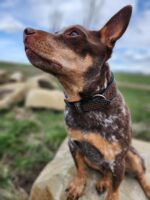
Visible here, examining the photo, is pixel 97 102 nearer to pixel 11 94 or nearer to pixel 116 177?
pixel 116 177

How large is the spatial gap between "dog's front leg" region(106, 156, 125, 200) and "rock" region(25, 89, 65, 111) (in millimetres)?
4581

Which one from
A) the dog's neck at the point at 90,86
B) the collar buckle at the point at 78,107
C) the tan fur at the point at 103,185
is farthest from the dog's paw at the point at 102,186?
the dog's neck at the point at 90,86

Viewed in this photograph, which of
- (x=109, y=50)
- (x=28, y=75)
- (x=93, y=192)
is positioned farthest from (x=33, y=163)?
(x=28, y=75)

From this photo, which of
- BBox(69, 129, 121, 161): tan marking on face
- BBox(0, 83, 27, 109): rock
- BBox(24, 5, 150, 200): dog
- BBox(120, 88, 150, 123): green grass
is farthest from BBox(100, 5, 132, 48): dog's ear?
BBox(0, 83, 27, 109): rock

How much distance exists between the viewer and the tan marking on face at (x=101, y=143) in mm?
3459

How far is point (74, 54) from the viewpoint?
3168 mm

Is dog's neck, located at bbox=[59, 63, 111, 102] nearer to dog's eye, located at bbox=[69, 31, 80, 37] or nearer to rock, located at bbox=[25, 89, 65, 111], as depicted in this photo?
dog's eye, located at bbox=[69, 31, 80, 37]

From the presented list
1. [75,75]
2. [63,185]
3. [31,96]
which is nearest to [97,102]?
[75,75]

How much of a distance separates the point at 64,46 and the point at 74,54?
0.28ft

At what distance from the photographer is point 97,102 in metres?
3.38

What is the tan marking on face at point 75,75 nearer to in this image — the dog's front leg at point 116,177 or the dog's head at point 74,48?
the dog's head at point 74,48

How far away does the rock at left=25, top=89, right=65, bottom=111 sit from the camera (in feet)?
27.0

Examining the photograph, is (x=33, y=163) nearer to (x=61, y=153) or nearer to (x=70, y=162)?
(x=61, y=153)

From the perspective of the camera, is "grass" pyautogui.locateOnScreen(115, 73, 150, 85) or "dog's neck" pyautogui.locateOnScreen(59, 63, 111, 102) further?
"grass" pyautogui.locateOnScreen(115, 73, 150, 85)
